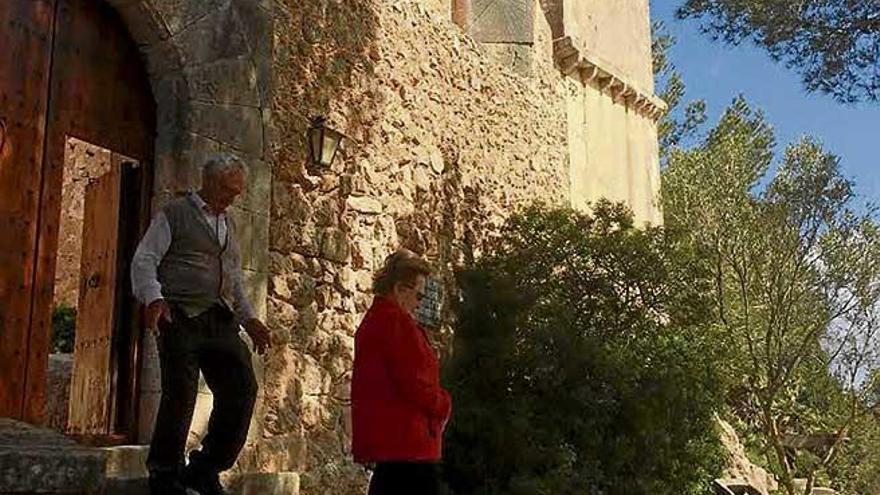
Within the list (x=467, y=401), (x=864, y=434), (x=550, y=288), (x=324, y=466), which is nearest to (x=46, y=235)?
(x=324, y=466)

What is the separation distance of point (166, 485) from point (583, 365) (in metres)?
4.98

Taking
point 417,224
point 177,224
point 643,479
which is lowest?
point 643,479

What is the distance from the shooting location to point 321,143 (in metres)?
7.31

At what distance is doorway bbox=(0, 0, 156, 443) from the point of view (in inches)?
205

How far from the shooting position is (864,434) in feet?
60.1

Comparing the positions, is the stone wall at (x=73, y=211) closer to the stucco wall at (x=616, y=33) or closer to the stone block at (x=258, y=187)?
the stone block at (x=258, y=187)

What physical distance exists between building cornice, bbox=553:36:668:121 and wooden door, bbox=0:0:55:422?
Result: 8.74 meters

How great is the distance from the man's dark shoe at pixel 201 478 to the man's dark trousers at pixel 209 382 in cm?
2

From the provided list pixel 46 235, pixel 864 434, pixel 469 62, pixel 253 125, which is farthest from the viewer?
pixel 864 434

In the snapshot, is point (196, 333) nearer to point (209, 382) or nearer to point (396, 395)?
point (209, 382)

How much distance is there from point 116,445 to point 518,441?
341 centimetres

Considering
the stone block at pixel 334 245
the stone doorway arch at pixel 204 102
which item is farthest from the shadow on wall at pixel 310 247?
the stone doorway arch at pixel 204 102


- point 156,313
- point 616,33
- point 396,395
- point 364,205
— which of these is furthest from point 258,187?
point 616,33

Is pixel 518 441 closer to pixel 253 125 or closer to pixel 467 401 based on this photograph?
pixel 467 401
